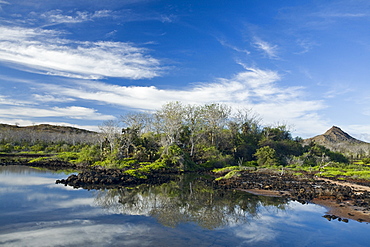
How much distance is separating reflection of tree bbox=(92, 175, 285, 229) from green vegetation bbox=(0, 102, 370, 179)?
34.9ft

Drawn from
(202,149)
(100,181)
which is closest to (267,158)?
(202,149)

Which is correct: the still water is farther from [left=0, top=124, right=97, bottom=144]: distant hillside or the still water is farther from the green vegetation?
[left=0, top=124, right=97, bottom=144]: distant hillside

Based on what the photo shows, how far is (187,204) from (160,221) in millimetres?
4142

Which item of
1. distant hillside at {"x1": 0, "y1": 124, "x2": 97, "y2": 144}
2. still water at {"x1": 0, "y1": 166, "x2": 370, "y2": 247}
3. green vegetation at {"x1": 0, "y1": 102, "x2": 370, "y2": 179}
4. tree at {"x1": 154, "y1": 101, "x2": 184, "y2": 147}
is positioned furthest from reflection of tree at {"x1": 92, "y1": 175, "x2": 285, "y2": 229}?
distant hillside at {"x1": 0, "y1": 124, "x2": 97, "y2": 144}

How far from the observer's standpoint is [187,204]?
53.2 feet

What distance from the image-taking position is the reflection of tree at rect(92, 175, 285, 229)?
1312cm

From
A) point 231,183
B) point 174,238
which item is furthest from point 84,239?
point 231,183

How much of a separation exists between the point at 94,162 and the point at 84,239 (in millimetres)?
30108

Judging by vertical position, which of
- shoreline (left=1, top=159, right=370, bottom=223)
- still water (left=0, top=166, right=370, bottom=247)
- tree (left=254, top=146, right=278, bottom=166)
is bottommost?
still water (left=0, top=166, right=370, bottom=247)

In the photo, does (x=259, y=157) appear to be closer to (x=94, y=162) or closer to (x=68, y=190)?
(x=94, y=162)

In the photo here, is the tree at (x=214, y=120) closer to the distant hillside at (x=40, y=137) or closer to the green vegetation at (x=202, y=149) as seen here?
the green vegetation at (x=202, y=149)

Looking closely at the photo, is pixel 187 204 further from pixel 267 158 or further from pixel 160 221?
pixel 267 158

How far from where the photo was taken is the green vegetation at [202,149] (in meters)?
36.9

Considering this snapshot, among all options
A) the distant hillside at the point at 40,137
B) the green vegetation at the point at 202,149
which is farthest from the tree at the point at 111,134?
the distant hillside at the point at 40,137
